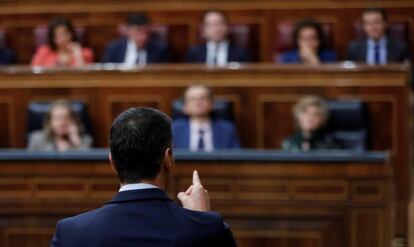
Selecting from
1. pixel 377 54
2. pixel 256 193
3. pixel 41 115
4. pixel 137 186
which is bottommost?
pixel 256 193

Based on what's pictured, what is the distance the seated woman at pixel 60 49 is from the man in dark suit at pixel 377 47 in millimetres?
1444

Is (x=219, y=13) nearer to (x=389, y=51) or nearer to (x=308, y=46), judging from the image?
(x=308, y=46)

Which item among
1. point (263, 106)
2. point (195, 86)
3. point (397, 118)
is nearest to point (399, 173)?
point (397, 118)

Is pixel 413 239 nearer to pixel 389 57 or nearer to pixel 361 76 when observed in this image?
pixel 361 76

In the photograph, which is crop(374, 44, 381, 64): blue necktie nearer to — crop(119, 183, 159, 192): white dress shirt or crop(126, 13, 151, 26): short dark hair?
crop(126, 13, 151, 26): short dark hair

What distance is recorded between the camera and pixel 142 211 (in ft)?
5.94

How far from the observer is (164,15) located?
5.89m

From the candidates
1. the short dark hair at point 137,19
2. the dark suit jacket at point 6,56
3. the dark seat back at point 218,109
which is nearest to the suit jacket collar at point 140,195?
the dark seat back at point 218,109

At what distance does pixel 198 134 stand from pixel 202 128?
3 centimetres

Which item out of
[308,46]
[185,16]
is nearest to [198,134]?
[308,46]

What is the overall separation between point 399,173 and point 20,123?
5.79 feet

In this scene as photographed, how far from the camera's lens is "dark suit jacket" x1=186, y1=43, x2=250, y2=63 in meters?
5.50

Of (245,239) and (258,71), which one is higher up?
(258,71)

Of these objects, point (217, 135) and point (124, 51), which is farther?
point (124, 51)
